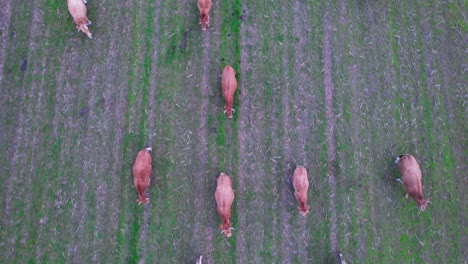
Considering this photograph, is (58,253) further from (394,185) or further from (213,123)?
(394,185)

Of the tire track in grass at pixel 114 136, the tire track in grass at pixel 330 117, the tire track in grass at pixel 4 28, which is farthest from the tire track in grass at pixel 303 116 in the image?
the tire track in grass at pixel 4 28

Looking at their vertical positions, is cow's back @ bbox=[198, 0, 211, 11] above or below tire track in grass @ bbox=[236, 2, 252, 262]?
above

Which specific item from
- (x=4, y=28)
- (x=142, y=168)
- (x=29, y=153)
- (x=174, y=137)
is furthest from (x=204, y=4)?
(x=29, y=153)

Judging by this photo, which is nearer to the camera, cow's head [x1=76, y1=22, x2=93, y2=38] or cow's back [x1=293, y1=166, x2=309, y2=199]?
cow's back [x1=293, y1=166, x2=309, y2=199]

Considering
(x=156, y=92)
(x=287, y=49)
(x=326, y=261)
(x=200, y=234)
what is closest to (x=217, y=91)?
(x=156, y=92)

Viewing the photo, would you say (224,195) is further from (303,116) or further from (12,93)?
(12,93)

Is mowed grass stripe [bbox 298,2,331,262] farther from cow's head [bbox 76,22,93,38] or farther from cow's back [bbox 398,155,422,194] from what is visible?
cow's head [bbox 76,22,93,38]

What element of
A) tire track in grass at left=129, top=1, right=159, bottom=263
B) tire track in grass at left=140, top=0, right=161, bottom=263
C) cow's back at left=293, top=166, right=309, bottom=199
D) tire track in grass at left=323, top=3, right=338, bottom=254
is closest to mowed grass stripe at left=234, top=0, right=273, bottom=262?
cow's back at left=293, top=166, right=309, bottom=199
